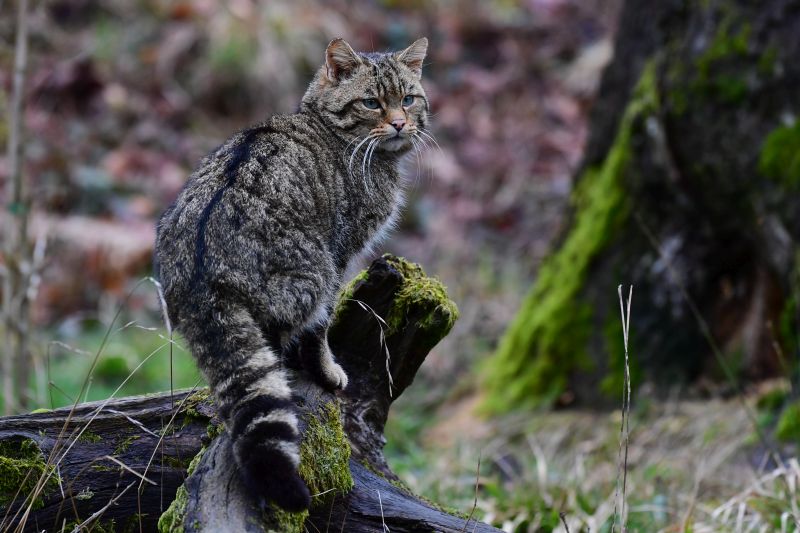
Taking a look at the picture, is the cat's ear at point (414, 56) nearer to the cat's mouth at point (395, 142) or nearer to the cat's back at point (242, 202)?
the cat's mouth at point (395, 142)

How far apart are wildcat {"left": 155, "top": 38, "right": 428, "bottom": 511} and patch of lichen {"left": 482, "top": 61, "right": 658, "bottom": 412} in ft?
8.16

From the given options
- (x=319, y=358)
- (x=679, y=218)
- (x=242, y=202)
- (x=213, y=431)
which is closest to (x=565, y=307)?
(x=679, y=218)

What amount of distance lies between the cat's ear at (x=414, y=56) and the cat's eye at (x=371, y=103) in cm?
37

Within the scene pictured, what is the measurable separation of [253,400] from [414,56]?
2.09 m

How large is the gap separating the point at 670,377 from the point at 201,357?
3825 millimetres

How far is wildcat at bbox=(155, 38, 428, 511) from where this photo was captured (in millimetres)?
2668

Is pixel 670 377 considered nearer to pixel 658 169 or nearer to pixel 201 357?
pixel 658 169

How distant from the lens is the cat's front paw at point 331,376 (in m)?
3.27

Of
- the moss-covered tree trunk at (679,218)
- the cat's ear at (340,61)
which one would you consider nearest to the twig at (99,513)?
the cat's ear at (340,61)

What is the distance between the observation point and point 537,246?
31.6 ft

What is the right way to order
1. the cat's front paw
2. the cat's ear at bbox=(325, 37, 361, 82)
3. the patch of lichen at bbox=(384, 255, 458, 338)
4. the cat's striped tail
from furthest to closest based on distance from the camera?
the cat's ear at bbox=(325, 37, 361, 82)
the patch of lichen at bbox=(384, 255, 458, 338)
the cat's front paw
the cat's striped tail

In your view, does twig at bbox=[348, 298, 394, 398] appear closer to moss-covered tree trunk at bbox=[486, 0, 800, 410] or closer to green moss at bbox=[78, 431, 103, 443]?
green moss at bbox=[78, 431, 103, 443]

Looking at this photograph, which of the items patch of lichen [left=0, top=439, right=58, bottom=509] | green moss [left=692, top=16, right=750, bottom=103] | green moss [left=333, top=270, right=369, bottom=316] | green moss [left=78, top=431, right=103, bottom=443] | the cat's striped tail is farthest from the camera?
green moss [left=692, top=16, right=750, bottom=103]

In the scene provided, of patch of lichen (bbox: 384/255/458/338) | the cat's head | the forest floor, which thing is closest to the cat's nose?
the cat's head
